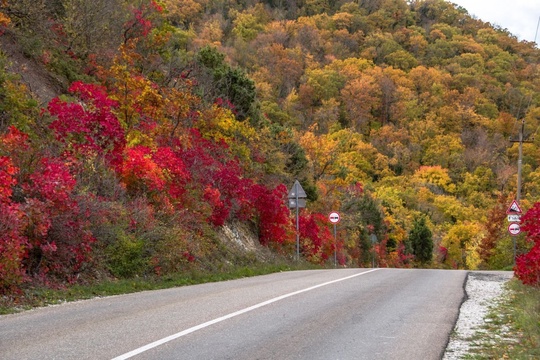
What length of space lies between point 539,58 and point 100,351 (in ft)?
411

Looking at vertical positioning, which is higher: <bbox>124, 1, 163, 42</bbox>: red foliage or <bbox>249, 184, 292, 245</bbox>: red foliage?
<bbox>124, 1, 163, 42</bbox>: red foliage

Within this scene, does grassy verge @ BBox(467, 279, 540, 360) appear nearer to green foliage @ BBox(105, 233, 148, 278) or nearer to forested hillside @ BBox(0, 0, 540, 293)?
forested hillside @ BBox(0, 0, 540, 293)

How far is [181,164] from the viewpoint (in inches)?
740

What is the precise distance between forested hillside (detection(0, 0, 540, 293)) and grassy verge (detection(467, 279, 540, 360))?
7.85m

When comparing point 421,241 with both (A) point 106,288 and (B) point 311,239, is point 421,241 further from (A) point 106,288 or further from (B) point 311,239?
(A) point 106,288

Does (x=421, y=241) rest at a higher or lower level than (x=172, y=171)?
lower

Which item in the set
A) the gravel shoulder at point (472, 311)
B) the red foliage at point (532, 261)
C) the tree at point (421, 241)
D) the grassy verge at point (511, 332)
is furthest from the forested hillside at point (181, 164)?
the red foliage at point (532, 261)

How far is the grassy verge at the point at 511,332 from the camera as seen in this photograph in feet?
23.2

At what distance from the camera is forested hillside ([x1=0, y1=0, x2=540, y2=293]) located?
13172 millimetres

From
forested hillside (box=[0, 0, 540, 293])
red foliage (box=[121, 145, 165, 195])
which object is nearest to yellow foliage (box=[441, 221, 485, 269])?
forested hillside (box=[0, 0, 540, 293])

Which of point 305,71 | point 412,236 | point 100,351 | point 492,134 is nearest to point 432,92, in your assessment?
point 492,134

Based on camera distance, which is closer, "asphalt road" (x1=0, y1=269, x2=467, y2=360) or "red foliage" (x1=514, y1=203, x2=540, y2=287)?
"asphalt road" (x1=0, y1=269, x2=467, y2=360)

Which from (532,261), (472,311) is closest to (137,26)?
(532,261)

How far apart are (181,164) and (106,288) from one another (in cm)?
662
